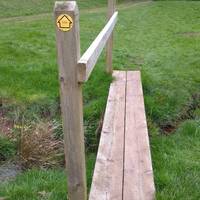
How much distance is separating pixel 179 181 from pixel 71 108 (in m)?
1.53

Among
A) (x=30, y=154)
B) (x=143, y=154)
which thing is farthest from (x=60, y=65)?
(x=30, y=154)

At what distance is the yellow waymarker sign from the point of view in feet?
8.08

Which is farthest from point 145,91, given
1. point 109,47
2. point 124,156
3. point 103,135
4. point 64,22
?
point 64,22

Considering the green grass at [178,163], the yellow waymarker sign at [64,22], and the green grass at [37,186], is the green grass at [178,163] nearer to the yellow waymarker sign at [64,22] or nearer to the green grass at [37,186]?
the green grass at [37,186]

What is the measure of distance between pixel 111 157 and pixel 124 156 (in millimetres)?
125

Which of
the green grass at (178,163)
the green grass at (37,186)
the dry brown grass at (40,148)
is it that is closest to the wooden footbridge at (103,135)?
the green grass at (178,163)

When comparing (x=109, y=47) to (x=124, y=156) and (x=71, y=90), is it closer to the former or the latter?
(x=124, y=156)

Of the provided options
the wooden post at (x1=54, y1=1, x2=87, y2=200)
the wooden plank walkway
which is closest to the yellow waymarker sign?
the wooden post at (x1=54, y1=1, x2=87, y2=200)

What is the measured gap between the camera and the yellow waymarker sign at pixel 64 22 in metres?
2.46

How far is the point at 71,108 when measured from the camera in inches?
104

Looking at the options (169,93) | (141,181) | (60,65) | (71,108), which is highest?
(60,65)

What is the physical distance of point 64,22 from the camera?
248cm

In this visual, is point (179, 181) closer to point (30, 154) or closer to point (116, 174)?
point (116, 174)

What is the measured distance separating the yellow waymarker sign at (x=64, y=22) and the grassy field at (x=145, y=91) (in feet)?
4.73
